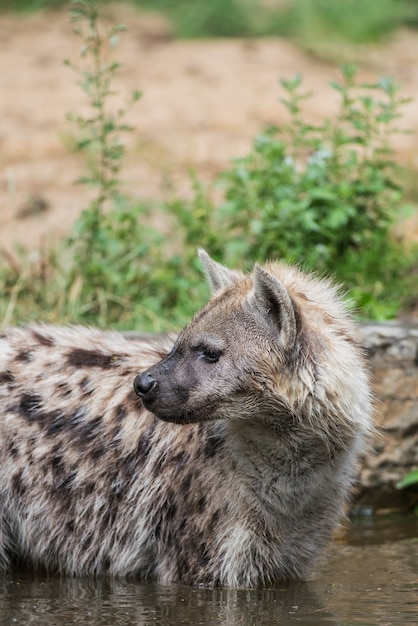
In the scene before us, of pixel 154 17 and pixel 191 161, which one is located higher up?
pixel 154 17

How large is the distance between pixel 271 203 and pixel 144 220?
1.51 m

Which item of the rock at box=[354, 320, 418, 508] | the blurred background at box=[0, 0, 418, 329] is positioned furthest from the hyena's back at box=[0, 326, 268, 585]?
the blurred background at box=[0, 0, 418, 329]

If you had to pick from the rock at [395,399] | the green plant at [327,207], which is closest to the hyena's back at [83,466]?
the rock at [395,399]

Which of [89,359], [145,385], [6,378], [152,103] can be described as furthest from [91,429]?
[152,103]

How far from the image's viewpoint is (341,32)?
1309cm

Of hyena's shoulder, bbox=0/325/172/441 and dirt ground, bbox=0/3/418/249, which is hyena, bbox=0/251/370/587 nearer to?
hyena's shoulder, bbox=0/325/172/441

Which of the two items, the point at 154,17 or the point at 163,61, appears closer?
the point at 163,61

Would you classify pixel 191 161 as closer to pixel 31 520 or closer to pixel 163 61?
pixel 163 61

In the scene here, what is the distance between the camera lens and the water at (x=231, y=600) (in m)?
4.31

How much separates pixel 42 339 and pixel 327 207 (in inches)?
98.1

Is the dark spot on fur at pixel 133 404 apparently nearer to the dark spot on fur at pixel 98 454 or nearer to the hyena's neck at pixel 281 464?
the dark spot on fur at pixel 98 454

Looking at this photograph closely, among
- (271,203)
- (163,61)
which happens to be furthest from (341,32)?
(271,203)

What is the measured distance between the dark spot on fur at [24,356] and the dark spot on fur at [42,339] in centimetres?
8

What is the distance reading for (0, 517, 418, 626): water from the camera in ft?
14.1
